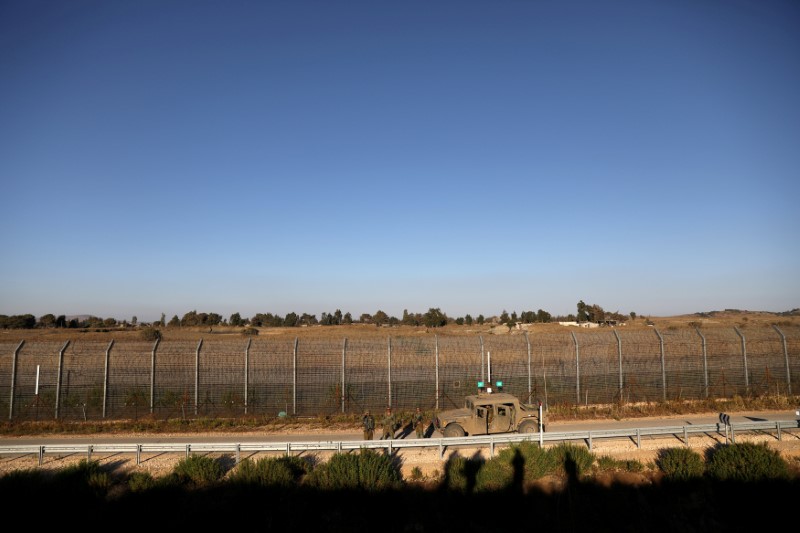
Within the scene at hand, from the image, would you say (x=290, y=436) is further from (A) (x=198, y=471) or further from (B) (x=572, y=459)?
(B) (x=572, y=459)

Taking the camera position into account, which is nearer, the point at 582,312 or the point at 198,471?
the point at 198,471

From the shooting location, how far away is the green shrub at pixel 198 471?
45.9ft

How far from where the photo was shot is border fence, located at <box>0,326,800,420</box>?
2117 centimetres

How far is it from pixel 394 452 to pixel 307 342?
8259 millimetres

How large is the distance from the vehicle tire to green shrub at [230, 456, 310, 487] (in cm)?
521

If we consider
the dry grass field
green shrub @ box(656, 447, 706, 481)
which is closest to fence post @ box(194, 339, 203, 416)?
the dry grass field

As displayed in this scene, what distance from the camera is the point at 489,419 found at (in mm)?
17125

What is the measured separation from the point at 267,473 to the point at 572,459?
9.20 m

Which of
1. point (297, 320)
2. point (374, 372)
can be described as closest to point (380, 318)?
point (297, 320)

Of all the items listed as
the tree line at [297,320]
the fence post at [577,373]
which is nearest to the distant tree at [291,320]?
the tree line at [297,320]

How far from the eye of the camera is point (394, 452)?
53.3 feet

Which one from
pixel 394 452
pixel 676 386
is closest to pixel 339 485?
pixel 394 452

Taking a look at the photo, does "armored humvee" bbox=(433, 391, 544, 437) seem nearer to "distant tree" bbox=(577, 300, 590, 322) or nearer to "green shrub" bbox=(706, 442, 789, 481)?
"green shrub" bbox=(706, 442, 789, 481)

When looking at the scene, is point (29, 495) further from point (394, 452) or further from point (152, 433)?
point (394, 452)
